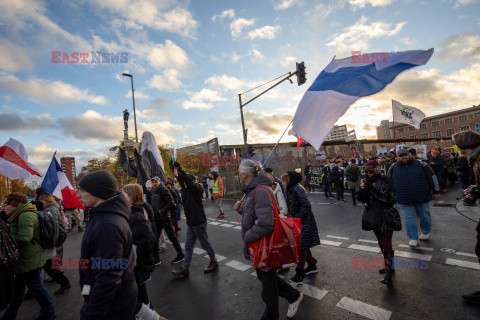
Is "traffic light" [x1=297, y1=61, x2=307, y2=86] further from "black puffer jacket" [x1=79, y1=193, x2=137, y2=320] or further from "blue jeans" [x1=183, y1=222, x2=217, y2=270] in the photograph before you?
"black puffer jacket" [x1=79, y1=193, x2=137, y2=320]

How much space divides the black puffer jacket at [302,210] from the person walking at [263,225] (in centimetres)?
99

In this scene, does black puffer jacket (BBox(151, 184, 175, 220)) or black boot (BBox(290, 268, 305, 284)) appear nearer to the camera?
black boot (BBox(290, 268, 305, 284))

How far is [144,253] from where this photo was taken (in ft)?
9.68

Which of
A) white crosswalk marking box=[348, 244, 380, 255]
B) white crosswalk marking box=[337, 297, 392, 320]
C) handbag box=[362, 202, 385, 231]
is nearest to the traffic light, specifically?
white crosswalk marking box=[348, 244, 380, 255]

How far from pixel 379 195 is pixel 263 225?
7.03 ft

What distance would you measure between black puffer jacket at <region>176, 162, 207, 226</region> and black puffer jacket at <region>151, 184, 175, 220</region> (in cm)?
88

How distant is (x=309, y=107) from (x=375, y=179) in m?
1.60

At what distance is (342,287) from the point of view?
11.1ft

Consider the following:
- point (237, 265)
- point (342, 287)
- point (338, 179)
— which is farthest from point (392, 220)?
point (338, 179)

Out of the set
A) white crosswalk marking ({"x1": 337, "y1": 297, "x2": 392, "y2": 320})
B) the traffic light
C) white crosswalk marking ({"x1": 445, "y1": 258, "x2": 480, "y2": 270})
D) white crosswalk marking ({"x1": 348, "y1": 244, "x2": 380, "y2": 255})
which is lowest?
white crosswalk marking ({"x1": 348, "y1": 244, "x2": 380, "y2": 255})

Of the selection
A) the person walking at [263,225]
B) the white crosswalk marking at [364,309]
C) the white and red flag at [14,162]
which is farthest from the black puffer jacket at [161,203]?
the white crosswalk marking at [364,309]

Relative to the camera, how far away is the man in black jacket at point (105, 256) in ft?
5.53

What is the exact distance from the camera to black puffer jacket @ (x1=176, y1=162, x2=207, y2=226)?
4547 mm

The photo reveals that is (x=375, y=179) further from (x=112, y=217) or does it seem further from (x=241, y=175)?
(x=112, y=217)
